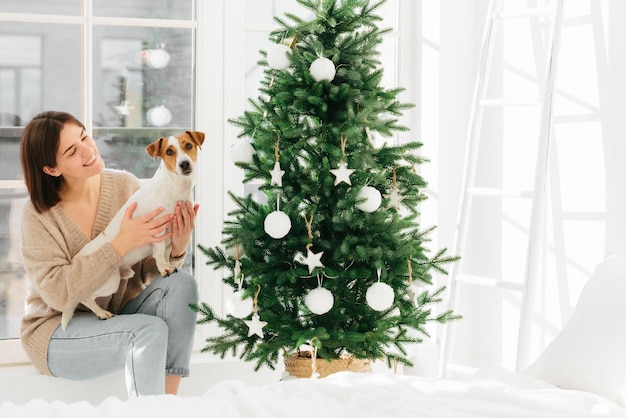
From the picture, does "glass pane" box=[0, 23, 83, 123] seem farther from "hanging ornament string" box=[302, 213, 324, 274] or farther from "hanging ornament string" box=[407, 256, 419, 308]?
"hanging ornament string" box=[407, 256, 419, 308]

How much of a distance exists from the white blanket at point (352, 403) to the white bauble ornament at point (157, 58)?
5.61 ft

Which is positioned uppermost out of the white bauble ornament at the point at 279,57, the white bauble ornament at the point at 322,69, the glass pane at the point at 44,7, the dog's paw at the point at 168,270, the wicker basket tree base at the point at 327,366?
the glass pane at the point at 44,7

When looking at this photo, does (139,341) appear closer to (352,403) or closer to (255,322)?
(255,322)

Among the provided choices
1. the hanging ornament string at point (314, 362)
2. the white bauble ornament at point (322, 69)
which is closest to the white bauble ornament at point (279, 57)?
the white bauble ornament at point (322, 69)

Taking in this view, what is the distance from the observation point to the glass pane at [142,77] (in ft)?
10.1

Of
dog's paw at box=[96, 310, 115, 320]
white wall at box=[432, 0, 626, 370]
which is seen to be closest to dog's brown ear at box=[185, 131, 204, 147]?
dog's paw at box=[96, 310, 115, 320]

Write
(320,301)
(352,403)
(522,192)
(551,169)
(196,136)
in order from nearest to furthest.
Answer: (352,403)
(320,301)
(196,136)
(522,192)
(551,169)

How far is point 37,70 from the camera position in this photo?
301 centimetres

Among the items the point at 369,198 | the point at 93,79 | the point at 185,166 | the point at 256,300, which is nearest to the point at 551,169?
the point at 369,198

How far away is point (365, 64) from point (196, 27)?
864mm

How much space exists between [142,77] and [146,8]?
0.89 ft

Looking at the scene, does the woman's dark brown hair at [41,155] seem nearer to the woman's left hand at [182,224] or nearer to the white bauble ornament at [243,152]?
the woman's left hand at [182,224]

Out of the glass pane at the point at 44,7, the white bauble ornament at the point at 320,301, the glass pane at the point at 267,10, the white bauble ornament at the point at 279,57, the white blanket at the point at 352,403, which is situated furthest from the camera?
the glass pane at the point at 267,10

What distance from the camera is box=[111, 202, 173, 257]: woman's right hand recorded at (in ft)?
8.39
